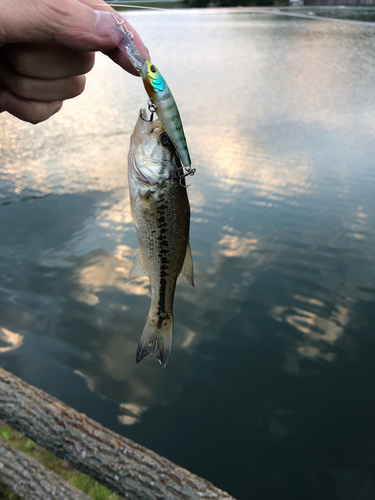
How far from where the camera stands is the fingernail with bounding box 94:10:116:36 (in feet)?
Answer: 6.38

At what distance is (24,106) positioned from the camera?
279 cm

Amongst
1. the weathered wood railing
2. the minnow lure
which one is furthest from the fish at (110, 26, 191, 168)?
the weathered wood railing

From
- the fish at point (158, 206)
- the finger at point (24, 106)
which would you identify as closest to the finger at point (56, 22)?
the fish at point (158, 206)

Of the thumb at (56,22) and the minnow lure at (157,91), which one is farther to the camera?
the thumb at (56,22)

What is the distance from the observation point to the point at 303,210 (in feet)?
39.7

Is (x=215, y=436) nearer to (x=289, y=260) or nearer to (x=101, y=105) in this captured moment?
(x=289, y=260)

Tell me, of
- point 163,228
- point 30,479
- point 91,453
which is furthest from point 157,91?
point 30,479

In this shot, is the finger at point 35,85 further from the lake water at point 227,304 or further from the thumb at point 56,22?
the lake water at point 227,304

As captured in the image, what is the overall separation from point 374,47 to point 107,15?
124ft

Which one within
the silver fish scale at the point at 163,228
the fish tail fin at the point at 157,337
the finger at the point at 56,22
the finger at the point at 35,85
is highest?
the finger at the point at 56,22

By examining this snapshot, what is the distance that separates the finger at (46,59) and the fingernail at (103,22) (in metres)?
0.51

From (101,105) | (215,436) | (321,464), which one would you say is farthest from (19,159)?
(321,464)

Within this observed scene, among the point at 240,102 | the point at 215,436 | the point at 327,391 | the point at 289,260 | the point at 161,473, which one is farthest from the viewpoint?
the point at 240,102

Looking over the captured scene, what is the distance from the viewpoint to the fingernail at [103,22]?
76.5 inches
